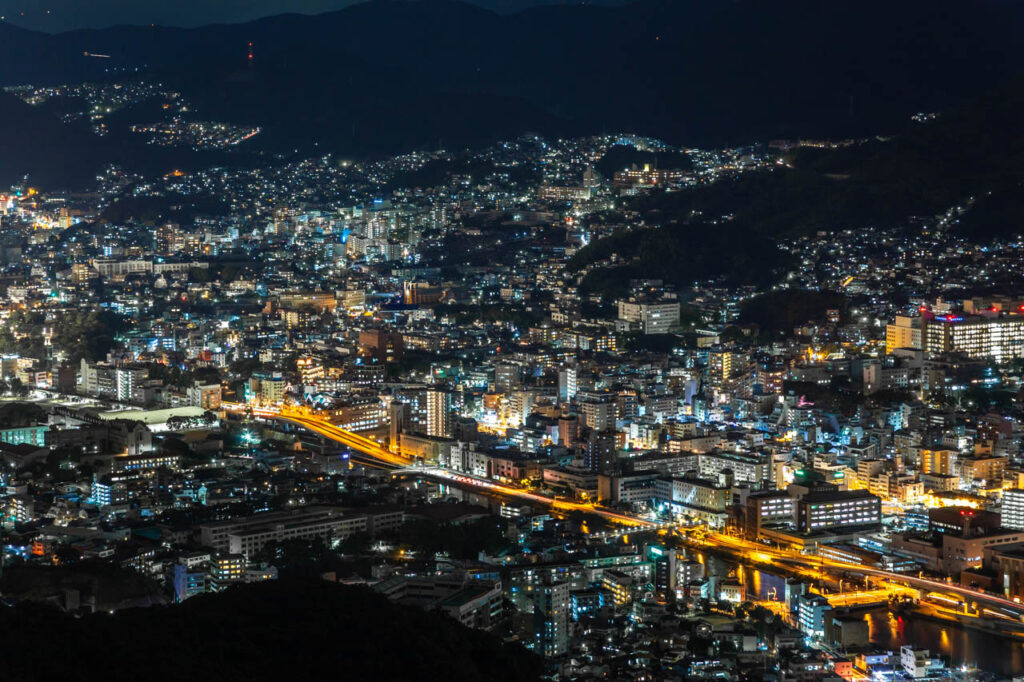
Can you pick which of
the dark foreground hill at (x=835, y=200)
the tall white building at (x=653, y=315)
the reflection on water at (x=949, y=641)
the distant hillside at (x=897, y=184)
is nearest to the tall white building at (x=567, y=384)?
the tall white building at (x=653, y=315)

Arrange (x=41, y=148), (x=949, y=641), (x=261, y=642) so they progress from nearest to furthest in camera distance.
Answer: (x=261, y=642) < (x=949, y=641) < (x=41, y=148)

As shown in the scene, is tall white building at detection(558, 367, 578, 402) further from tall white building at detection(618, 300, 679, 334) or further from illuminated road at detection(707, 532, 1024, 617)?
illuminated road at detection(707, 532, 1024, 617)

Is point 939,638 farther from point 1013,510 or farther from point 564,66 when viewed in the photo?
point 564,66

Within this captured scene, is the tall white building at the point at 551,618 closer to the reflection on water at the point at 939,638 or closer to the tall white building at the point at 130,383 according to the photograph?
the reflection on water at the point at 939,638

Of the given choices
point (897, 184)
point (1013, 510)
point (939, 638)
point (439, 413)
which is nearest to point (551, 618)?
point (939, 638)

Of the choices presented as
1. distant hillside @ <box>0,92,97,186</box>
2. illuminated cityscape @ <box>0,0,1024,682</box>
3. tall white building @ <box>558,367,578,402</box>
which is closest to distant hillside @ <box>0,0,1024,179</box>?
illuminated cityscape @ <box>0,0,1024,682</box>

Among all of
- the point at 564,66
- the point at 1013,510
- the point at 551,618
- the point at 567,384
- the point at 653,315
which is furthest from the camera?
the point at 564,66

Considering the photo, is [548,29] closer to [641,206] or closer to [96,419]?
[641,206]
